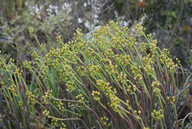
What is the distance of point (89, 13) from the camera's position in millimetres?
3406

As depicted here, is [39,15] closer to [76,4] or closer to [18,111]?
[76,4]

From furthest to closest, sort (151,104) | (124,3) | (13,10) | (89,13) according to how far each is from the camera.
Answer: (13,10), (124,3), (89,13), (151,104)

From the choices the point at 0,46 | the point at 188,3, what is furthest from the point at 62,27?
the point at 188,3

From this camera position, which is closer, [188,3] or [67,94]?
[67,94]

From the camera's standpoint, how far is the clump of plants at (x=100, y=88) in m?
1.72

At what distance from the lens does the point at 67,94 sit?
6.93ft

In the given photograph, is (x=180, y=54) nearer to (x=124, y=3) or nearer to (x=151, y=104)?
(x=124, y=3)

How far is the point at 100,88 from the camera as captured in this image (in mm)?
1624

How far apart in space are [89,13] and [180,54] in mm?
1479

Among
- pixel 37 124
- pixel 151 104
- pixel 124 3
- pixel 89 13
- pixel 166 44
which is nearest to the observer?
pixel 151 104

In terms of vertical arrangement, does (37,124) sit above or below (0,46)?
below

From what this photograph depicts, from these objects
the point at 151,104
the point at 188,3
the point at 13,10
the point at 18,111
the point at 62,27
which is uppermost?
the point at 13,10

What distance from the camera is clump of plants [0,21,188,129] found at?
5.64 feet

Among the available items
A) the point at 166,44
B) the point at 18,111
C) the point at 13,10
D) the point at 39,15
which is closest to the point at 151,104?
the point at 18,111
